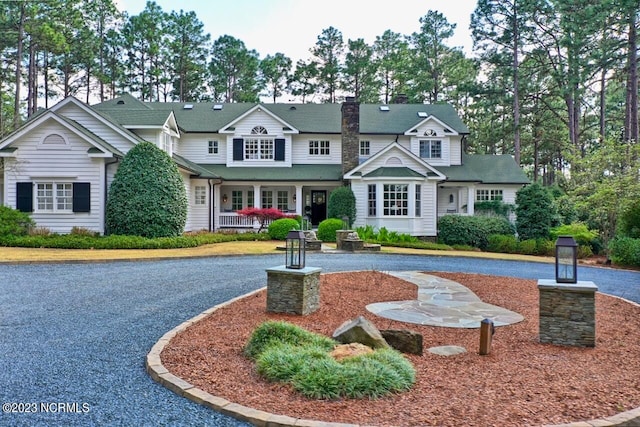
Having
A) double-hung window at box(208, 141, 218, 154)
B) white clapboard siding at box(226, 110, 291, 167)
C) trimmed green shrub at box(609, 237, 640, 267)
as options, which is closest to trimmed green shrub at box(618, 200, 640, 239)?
trimmed green shrub at box(609, 237, 640, 267)

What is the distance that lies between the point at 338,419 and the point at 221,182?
20.9 m

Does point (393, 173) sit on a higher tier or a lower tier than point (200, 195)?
higher

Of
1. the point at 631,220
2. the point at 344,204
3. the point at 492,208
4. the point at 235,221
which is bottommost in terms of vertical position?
the point at 235,221

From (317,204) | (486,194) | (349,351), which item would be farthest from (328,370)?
(486,194)

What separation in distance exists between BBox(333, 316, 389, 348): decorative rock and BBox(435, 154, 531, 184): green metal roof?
19.5m

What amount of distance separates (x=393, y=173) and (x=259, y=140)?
7962 mm

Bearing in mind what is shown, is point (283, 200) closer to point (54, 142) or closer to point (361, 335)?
point (54, 142)

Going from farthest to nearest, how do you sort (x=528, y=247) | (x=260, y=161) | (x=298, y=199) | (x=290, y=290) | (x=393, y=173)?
(x=260, y=161) → (x=298, y=199) → (x=393, y=173) → (x=528, y=247) → (x=290, y=290)

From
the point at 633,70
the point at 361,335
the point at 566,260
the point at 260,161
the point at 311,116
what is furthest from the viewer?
the point at 311,116

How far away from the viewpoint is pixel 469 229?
805 inches

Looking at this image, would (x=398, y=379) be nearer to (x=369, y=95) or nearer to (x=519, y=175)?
(x=519, y=175)

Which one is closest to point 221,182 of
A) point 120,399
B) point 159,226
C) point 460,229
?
point 159,226

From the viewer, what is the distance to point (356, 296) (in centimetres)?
793

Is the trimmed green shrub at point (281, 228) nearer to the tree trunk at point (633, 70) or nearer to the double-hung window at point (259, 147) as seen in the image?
the double-hung window at point (259, 147)
